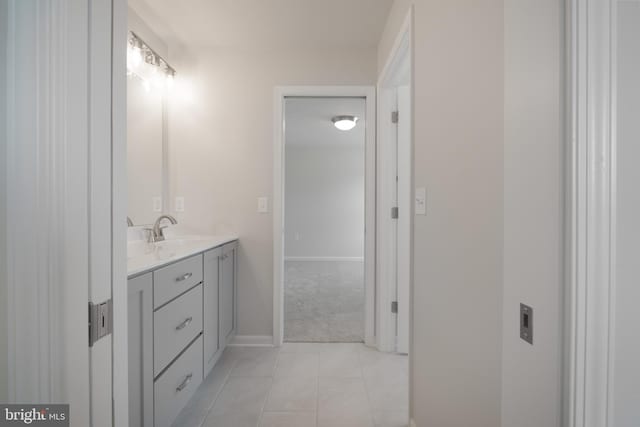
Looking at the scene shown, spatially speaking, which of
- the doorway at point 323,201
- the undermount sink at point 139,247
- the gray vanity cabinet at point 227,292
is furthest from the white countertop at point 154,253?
the doorway at point 323,201

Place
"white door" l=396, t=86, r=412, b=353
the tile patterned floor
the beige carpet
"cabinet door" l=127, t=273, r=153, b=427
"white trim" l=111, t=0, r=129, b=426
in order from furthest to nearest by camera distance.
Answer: the beige carpet < "white door" l=396, t=86, r=412, b=353 < the tile patterned floor < "cabinet door" l=127, t=273, r=153, b=427 < "white trim" l=111, t=0, r=129, b=426

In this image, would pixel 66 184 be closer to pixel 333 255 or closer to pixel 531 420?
pixel 531 420

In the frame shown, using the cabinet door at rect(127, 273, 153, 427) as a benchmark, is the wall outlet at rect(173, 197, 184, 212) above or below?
above

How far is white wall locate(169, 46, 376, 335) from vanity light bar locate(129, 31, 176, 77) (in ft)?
0.36

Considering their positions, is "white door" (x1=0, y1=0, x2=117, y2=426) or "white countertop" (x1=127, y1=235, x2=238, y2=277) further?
"white countertop" (x1=127, y1=235, x2=238, y2=277)

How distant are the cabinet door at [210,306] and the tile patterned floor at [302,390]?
0.19m

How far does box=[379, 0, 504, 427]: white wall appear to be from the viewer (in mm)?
871

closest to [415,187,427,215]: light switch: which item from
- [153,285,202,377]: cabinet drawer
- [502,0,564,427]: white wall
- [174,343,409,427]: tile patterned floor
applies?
[502,0,564,427]: white wall

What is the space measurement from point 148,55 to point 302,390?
2.53 meters

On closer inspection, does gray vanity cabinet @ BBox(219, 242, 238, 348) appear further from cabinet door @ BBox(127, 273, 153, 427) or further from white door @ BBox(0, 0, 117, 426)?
white door @ BBox(0, 0, 117, 426)

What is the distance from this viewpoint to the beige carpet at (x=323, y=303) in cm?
270

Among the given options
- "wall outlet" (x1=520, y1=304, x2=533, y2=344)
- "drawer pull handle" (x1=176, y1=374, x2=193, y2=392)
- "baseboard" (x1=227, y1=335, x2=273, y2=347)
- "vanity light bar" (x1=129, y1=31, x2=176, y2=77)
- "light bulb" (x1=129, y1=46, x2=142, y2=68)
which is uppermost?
"vanity light bar" (x1=129, y1=31, x2=176, y2=77)

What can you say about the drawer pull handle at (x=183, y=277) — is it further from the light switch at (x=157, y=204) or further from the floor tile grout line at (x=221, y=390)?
the light switch at (x=157, y=204)

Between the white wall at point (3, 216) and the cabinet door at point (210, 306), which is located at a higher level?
the white wall at point (3, 216)
